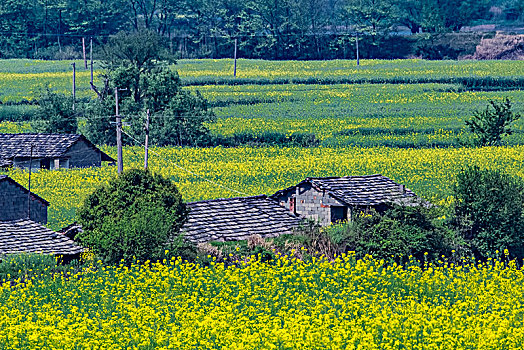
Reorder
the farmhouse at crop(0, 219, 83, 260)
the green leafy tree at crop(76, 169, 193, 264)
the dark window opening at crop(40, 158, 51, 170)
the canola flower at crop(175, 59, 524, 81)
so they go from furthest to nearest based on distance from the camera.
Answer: the canola flower at crop(175, 59, 524, 81) → the dark window opening at crop(40, 158, 51, 170) → the farmhouse at crop(0, 219, 83, 260) → the green leafy tree at crop(76, 169, 193, 264)

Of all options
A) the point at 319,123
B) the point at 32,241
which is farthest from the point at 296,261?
the point at 319,123

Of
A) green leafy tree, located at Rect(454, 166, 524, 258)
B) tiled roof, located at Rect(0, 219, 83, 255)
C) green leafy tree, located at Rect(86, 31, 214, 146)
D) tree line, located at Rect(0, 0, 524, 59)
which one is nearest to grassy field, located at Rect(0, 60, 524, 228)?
green leafy tree, located at Rect(86, 31, 214, 146)

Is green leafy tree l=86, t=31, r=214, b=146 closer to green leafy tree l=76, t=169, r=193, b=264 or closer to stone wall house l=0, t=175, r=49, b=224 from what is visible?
stone wall house l=0, t=175, r=49, b=224

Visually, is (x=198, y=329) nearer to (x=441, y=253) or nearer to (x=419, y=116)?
(x=441, y=253)

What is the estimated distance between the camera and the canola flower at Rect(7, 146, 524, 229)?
51.2 metres

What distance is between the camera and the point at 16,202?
41.5m

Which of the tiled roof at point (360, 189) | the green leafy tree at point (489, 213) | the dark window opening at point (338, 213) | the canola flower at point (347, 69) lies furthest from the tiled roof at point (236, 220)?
the canola flower at point (347, 69)

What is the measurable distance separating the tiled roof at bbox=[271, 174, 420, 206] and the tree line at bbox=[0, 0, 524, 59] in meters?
89.3

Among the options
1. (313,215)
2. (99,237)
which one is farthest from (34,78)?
(99,237)

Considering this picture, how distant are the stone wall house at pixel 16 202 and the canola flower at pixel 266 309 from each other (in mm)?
14635

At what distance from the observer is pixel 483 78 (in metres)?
98.4

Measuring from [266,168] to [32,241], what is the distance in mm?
27027

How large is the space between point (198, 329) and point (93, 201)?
16716 mm

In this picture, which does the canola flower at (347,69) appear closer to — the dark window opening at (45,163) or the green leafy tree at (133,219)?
the dark window opening at (45,163)
